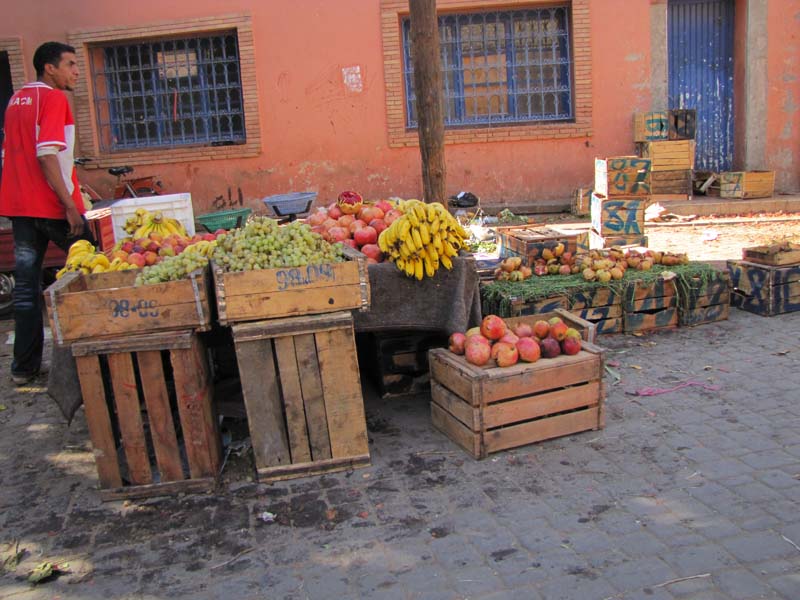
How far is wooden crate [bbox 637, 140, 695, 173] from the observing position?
464 inches

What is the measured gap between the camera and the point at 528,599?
2859mm

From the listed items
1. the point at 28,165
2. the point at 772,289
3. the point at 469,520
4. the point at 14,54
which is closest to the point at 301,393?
the point at 469,520

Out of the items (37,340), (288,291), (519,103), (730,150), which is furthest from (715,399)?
(730,150)

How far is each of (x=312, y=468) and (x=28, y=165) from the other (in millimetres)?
3296

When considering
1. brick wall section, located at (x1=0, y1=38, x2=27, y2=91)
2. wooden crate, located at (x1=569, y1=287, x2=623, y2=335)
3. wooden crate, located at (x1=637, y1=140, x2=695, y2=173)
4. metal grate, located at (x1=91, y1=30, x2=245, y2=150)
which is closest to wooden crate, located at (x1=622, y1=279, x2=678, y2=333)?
wooden crate, located at (x1=569, y1=287, x2=623, y2=335)

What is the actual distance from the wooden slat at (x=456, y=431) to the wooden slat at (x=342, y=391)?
551mm

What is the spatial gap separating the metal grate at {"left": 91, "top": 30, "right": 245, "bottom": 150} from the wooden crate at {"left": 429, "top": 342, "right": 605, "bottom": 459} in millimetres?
9600

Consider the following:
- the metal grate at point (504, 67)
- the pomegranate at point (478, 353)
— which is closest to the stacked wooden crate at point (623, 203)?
the pomegranate at point (478, 353)

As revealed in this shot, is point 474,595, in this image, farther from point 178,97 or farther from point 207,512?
point 178,97

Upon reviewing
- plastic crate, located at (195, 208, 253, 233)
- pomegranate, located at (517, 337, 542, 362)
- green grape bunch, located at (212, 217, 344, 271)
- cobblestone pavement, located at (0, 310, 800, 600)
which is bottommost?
cobblestone pavement, located at (0, 310, 800, 600)

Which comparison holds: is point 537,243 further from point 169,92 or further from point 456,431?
point 169,92

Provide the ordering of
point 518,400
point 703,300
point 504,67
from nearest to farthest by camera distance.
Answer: point 518,400, point 703,300, point 504,67

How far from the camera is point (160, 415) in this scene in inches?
151

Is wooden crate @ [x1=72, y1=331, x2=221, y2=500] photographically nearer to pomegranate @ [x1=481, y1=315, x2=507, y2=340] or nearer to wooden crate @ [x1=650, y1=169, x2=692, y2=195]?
pomegranate @ [x1=481, y1=315, x2=507, y2=340]
